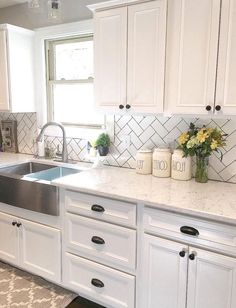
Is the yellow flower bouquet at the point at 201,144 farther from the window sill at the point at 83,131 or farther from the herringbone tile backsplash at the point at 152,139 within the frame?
the window sill at the point at 83,131

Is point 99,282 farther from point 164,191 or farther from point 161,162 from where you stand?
point 161,162

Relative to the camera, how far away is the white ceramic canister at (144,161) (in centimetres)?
223

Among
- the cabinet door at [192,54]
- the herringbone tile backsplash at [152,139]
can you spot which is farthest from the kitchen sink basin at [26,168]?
the cabinet door at [192,54]

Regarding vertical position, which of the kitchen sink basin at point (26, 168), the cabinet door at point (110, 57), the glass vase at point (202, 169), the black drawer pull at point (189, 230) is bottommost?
the black drawer pull at point (189, 230)

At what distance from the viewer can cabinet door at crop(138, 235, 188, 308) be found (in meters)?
1.63

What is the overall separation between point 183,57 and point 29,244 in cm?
180

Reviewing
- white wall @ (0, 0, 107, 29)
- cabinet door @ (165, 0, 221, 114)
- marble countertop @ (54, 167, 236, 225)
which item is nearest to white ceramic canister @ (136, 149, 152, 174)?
marble countertop @ (54, 167, 236, 225)

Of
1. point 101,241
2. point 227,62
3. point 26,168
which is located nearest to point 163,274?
point 101,241

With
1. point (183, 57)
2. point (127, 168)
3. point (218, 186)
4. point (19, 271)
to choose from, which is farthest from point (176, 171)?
point (19, 271)

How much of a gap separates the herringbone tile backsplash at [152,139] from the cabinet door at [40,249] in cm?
82

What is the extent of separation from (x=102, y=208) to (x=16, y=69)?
5.69 feet

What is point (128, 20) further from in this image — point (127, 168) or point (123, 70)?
point (127, 168)

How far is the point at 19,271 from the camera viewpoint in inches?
99.1

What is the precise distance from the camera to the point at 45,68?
2.91 m
